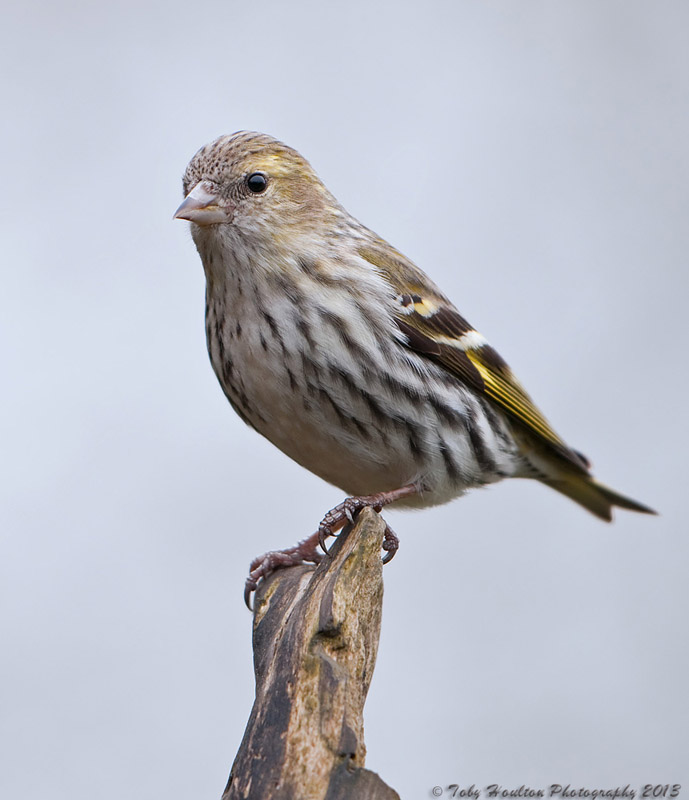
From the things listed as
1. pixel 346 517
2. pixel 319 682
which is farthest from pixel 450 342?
pixel 319 682

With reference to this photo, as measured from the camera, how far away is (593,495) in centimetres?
407

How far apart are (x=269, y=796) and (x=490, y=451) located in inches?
62.7

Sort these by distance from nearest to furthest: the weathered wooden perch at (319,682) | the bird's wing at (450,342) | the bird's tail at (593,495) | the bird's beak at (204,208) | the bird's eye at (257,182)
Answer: the weathered wooden perch at (319,682) → the bird's beak at (204,208) → the bird's eye at (257,182) → the bird's wing at (450,342) → the bird's tail at (593,495)

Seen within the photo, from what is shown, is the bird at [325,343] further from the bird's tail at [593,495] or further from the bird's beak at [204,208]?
the bird's tail at [593,495]

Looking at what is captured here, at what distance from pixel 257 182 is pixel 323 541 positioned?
1.11m

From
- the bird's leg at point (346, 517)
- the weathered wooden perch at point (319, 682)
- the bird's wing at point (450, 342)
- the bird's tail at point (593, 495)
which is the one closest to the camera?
the weathered wooden perch at point (319, 682)

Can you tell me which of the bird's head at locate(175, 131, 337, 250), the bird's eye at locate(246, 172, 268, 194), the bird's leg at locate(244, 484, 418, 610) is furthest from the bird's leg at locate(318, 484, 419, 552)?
the bird's eye at locate(246, 172, 268, 194)

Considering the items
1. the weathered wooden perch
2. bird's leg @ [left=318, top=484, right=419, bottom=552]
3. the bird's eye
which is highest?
the bird's eye

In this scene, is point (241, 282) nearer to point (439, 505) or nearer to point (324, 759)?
point (439, 505)

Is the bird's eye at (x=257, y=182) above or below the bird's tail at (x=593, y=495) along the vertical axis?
below

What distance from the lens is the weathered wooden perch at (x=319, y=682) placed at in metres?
2.07

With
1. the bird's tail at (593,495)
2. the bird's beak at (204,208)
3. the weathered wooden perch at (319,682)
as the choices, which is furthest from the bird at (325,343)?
the bird's tail at (593,495)

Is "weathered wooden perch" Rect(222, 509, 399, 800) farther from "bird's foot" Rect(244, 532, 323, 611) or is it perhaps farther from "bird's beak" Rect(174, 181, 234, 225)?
"bird's beak" Rect(174, 181, 234, 225)

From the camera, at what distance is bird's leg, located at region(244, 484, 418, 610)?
2.79 m
